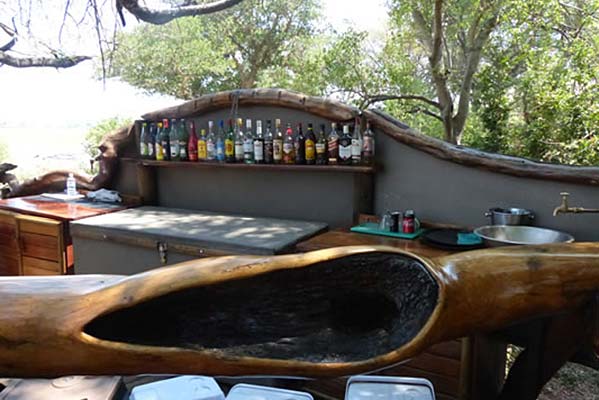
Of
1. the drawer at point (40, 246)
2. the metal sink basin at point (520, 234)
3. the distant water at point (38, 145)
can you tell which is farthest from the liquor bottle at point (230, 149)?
the distant water at point (38, 145)

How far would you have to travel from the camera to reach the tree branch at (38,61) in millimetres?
3645

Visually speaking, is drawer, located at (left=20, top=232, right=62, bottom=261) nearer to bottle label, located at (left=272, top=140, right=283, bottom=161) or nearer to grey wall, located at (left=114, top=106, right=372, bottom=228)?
grey wall, located at (left=114, top=106, right=372, bottom=228)

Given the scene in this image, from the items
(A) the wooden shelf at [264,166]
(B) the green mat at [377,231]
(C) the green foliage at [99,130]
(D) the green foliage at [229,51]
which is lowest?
(B) the green mat at [377,231]

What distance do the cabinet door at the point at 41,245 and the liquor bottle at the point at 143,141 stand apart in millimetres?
663

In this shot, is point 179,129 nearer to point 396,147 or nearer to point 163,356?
point 396,147

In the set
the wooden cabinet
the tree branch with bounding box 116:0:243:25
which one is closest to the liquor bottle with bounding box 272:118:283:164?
the tree branch with bounding box 116:0:243:25

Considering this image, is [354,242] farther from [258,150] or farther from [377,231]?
[258,150]

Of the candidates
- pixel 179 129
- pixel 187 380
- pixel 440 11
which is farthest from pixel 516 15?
pixel 187 380

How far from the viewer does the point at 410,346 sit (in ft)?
1.55

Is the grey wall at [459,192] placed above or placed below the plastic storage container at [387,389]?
above

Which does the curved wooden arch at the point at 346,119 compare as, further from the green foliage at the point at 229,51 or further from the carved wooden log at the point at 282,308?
the green foliage at the point at 229,51

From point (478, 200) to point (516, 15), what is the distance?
3.93m

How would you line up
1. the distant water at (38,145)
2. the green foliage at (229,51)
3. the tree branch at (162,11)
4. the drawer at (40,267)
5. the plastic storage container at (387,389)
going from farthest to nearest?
the green foliage at (229,51) < the distant water at (38,145) < the drawer at (40,267) < the tree branch at (162,11) < the plastic storage container at (387,389)

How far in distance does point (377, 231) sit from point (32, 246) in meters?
2.22
